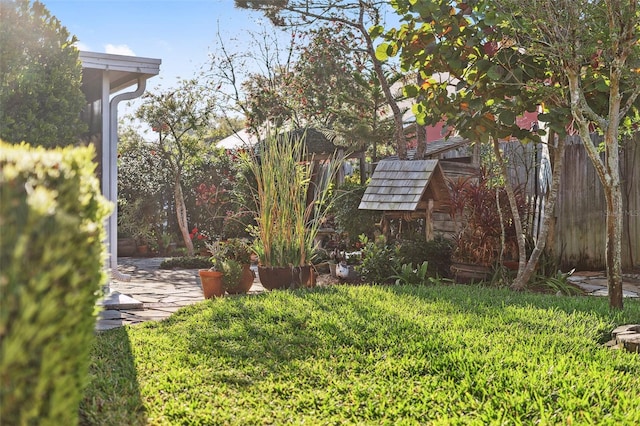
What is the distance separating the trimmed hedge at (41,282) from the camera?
1.13 m

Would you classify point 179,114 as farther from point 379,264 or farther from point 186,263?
point 379,264

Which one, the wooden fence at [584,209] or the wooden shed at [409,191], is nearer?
the wooden shed at [409,191]

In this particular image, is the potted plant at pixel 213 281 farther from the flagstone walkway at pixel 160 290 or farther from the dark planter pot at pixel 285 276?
the dark planter pot at pixel 285 276

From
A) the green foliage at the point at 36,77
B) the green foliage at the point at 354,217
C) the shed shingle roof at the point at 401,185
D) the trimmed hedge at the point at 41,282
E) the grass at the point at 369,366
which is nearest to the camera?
the trimmed hedge at the point at 41,282

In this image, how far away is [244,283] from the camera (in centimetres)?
654

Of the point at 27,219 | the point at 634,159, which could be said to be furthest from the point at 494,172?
the point at 27,219

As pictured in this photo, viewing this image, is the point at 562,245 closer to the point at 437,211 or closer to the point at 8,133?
the point at 437,211

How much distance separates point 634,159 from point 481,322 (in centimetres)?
493

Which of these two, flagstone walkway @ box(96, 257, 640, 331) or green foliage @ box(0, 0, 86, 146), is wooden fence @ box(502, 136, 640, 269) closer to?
flagstone walkway @ box(96, 257, 640, 331)

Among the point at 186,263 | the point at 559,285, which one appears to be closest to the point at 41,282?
the point at 559,285

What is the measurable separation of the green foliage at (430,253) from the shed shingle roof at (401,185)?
0.50 meters

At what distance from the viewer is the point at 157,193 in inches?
487

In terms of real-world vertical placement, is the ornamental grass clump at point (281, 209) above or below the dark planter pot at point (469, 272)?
above

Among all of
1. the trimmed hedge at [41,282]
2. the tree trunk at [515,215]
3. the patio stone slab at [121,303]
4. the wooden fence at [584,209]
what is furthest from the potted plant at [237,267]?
the trimmed hedge at [41,282]
